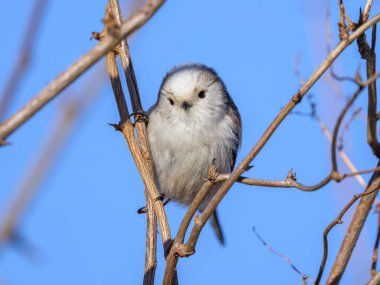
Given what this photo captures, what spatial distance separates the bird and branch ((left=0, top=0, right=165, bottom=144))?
2265mm

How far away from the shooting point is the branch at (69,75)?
99cm

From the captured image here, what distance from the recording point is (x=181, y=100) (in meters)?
3.39

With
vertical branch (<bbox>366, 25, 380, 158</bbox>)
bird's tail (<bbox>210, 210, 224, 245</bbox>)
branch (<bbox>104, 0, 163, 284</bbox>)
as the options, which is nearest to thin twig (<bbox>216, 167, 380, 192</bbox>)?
vertical branch (<bbox>366, 25, 380, 158</bbox>)

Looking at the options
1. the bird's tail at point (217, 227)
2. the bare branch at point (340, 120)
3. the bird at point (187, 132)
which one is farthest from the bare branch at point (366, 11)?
the bird's tail at point (217, 227)

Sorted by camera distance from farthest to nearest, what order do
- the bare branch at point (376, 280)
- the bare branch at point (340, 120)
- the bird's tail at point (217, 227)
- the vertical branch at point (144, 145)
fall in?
1. the bird's tail at point (217, 227)
2. the vertical branch at point (144, 145)
3. the bare branch at point (376, 280)
4. the bare branch at point (340, 120)

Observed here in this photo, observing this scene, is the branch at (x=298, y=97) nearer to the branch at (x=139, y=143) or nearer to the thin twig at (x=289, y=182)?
the thin twig at (x=289, y=182)

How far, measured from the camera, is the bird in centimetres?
336

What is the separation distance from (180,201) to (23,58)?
9.89 ft

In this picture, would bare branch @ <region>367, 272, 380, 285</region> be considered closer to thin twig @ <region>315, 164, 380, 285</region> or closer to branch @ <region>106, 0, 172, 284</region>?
thin twig @ <region>315, 164, 380, 285</region>

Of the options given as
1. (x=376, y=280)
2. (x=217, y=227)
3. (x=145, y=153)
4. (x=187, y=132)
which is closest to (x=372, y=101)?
(x=376, y=280)

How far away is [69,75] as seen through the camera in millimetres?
1036

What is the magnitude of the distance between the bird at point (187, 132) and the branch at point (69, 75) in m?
2.26

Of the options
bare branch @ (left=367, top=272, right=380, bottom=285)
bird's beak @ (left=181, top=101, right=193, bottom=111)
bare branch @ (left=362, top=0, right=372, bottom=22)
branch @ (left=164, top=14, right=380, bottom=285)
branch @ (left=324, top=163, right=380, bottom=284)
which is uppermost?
bird's beak @ (left=181, top=101, right=193, bottom=111)

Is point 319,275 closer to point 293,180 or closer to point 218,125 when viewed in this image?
point 293,180
